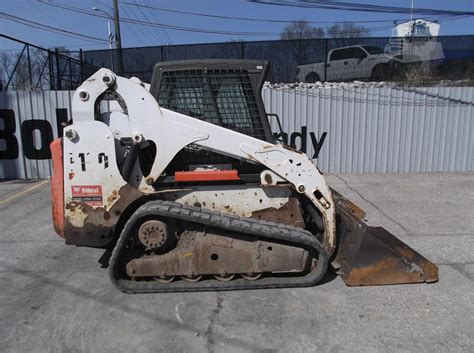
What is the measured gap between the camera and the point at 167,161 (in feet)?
13.2

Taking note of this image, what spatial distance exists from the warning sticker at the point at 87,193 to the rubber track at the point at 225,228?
42 cm

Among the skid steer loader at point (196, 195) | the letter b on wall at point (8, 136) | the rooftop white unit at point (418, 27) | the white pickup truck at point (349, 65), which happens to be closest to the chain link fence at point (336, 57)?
the white pickup truck at point (349, 65)

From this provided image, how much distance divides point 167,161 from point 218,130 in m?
0.55

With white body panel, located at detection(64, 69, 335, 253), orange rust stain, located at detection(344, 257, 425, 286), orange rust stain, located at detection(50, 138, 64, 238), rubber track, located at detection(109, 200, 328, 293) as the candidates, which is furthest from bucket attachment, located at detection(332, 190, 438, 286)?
orange rust stain, located at detection(50, 138, 64, 238)

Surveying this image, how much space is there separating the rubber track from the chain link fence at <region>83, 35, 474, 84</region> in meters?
11.4

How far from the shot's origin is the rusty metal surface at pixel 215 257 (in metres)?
3.94

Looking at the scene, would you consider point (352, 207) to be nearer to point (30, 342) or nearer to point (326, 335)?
point (326, 335)

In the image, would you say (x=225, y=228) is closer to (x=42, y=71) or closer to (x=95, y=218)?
(x=95, y=218)

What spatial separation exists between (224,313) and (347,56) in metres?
13.3

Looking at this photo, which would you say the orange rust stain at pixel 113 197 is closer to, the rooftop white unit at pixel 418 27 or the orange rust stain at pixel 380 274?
the orange rust stain at pixel 380 274

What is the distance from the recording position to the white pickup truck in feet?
49.8

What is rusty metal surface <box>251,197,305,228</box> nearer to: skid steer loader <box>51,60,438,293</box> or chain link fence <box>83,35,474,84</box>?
skid steer loader <box>51,60,438,293</box>

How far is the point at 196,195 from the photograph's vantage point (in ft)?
13.7

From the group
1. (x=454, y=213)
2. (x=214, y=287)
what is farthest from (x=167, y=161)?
(x=454, y=213)
